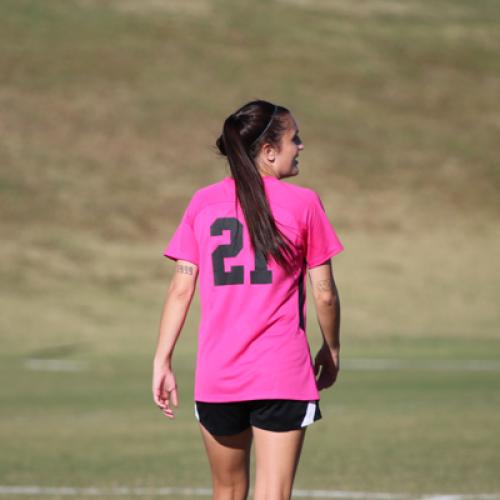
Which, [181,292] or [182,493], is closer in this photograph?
[181,292]

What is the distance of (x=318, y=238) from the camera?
4.99m

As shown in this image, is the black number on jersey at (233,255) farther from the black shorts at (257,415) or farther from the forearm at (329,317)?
the black shorts at (257,415)

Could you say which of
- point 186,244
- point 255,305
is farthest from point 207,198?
point 255,305

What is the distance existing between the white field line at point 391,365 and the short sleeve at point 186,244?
17.1m

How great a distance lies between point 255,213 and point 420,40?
58.6 meters

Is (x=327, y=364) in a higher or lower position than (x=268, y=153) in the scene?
lower

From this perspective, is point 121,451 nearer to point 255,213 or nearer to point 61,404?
point 61,404

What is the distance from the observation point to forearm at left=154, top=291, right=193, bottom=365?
5023 millimetres

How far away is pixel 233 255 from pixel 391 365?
18.7 meters

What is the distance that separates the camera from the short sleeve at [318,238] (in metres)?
4.98

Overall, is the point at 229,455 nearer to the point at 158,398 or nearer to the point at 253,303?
the point at 158,398

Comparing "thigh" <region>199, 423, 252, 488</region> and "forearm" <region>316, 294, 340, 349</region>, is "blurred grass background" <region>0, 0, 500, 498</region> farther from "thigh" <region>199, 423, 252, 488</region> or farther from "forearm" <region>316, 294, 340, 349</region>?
"forearm" <region>316, 294, 340, 349</region>

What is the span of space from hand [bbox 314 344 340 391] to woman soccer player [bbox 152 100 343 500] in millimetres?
50

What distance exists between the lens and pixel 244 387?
4883 mm
